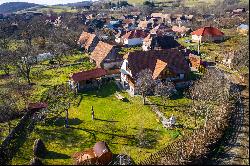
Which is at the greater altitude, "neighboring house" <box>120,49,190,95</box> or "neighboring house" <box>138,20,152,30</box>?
"neighboring house" <box>138,20,152,30</box>

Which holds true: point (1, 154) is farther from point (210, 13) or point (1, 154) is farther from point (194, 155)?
point (210, 13)

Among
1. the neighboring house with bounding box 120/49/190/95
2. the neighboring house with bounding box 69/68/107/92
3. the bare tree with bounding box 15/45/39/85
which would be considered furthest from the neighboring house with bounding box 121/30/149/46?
the neighboring house with bounding box 120/49/190/95

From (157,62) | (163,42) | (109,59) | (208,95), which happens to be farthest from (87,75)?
(163,42)

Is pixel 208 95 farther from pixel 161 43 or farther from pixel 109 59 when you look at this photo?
pixel 161 43

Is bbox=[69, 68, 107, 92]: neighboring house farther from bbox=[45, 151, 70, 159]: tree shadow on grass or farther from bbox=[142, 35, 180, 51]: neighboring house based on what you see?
bbox=[142, 35, 180, 51]: neighboring house

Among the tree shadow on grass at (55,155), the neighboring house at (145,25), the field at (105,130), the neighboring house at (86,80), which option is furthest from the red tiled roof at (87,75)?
the neighboring house at (145,25)

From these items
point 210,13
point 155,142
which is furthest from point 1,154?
point 210,13
